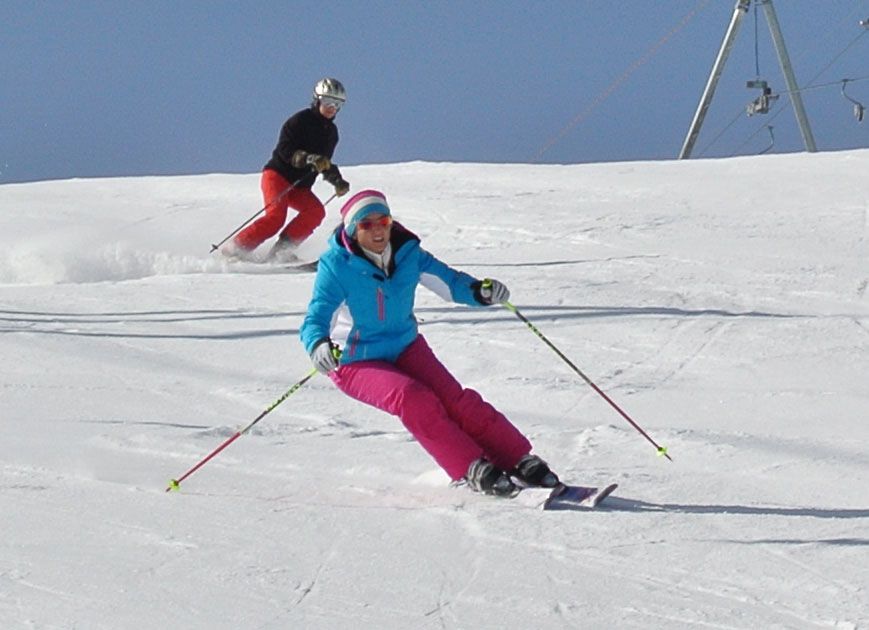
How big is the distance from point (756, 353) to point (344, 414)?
2.61 meters

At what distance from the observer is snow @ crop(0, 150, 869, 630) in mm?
3596

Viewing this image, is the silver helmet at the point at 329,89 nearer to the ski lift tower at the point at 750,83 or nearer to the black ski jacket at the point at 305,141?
the black ski jacket at the point at 305,141

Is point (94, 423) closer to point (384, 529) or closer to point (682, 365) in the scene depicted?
point (384, 529)

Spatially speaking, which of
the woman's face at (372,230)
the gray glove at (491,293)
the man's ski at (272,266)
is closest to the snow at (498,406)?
the man's ski at (272,266)

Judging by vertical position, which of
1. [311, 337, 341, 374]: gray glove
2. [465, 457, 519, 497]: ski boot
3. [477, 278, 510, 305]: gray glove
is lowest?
[465, 457, 519, 497]: ski boot

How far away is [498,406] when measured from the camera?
6.53 m

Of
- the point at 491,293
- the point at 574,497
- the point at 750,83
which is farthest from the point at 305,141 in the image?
the point at 750,83

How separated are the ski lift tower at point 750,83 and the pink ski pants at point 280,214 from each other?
20.6m

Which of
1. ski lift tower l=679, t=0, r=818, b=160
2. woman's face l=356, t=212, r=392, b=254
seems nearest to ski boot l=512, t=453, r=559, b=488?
woman's face l=356, t=212, r=392, b=254

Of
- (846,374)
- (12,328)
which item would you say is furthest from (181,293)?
(846,374)

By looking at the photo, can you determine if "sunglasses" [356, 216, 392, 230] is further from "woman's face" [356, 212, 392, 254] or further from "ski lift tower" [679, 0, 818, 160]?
"ski lift tower" [679, 0, 818, 160]

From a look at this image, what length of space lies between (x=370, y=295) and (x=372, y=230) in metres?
0.26

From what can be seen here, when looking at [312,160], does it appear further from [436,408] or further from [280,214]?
[436,408]

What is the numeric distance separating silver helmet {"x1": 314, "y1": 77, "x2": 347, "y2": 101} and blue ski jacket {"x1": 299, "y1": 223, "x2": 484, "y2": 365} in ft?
18.1
